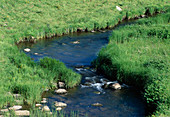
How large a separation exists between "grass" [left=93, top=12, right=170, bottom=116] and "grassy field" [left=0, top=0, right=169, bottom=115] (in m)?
2.69

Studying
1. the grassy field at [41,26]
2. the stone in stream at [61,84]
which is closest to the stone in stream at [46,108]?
the grassy field at [41,26]

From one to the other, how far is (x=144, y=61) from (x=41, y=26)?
12226 millimetres

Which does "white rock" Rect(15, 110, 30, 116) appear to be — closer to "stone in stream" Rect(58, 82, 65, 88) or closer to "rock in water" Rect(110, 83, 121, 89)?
"stone in stream" Rect(58, 82, 65, 88)

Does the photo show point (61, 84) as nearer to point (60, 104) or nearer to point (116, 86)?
point (60, 104)

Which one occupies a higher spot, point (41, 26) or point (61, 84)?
point (41, 26)

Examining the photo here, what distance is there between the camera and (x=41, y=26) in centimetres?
2523

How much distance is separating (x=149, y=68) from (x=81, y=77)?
13.5 feet

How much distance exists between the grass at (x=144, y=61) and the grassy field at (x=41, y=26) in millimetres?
2688

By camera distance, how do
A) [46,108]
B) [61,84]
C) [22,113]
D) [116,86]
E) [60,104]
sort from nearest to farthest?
1. [22,113]
2. [46,108]
3. [60,104]
4. [116,86]
5. [61,84]

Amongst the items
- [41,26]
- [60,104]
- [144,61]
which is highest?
[41,26]

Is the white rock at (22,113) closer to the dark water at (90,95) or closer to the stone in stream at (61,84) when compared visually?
the dark water at (90,95)

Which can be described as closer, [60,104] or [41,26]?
[60,104]

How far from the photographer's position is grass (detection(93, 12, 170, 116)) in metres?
12.0

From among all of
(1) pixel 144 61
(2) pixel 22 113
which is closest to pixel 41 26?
(1) pixel 144 61
